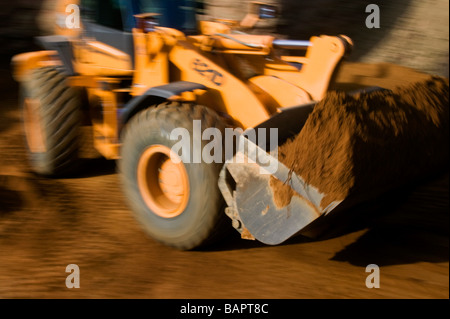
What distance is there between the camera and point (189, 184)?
364 centimetres

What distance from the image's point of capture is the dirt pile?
3205mm

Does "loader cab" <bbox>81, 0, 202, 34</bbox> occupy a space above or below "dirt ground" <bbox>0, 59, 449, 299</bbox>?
above

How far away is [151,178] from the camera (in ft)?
13.2

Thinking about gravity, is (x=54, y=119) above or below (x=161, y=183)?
above

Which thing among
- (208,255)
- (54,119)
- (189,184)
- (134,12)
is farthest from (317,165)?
(54,119)

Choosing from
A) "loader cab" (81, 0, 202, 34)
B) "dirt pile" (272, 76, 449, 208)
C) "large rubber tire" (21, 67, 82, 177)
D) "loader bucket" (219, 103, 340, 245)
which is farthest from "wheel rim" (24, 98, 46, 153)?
"dirt pile" (272, 76, 449, 208)

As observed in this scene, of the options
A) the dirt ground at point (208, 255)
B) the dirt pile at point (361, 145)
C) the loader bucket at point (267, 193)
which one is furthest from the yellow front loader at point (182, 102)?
the dirt ground at point (208, 255)

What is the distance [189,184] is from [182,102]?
0.57 meters

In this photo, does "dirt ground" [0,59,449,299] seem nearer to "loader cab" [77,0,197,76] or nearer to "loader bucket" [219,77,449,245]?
"loader bucket" [219,77,449,245]

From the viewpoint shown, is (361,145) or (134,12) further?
(134,12)

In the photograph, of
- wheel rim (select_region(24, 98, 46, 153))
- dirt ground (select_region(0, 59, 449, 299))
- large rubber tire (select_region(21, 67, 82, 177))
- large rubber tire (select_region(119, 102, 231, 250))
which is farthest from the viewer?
wheel rim (select_region(24, 98, 46, 153))

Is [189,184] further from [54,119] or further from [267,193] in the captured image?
[54,119]
